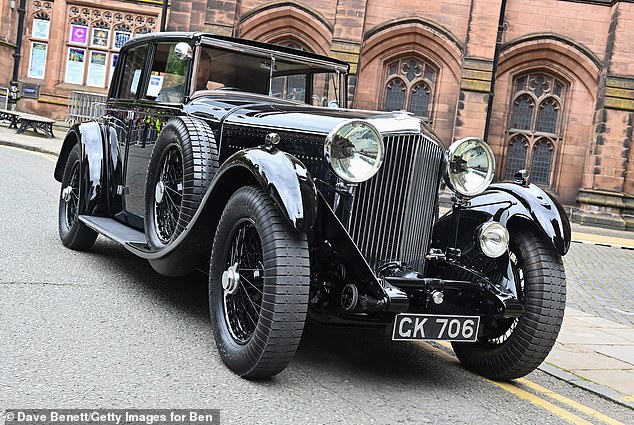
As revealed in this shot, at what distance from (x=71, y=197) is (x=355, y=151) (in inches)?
158

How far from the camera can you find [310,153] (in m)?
4.31

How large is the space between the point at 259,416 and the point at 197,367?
72 cm

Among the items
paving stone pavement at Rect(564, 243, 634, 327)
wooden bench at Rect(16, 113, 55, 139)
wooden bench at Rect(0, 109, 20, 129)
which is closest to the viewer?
paving stone pavement at Rect(564, 243, 634, 327)

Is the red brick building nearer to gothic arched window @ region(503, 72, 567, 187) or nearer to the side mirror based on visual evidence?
gothic arched window @ region(503, 72, 567, 187)

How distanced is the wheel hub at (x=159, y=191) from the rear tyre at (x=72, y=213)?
5.22ft

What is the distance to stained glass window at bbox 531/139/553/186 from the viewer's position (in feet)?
66.9

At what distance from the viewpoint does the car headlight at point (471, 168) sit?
4645 mm

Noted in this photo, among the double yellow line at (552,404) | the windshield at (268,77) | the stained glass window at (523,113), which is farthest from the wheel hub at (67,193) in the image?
the stained glass window at (523,113)

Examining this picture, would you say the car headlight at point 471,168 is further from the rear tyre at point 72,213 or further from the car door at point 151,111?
the rear tyre at point 72,213

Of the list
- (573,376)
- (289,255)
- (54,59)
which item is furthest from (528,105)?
(289,255)

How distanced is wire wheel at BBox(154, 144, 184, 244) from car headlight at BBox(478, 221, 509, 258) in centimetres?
198

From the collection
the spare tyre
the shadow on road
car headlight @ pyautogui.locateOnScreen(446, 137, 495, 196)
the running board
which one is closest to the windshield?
the spare tyre

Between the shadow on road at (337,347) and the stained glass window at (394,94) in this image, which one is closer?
the shadow on road at (337,347)

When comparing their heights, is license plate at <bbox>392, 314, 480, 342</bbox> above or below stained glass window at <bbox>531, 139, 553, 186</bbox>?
below
